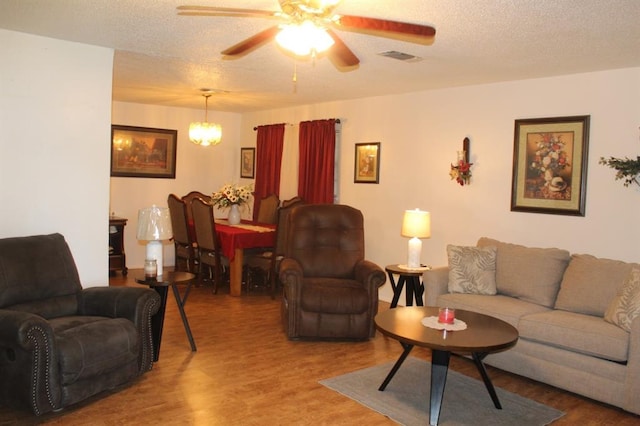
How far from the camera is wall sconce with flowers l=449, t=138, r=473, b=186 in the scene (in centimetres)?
525

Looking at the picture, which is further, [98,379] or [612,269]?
[612,269]

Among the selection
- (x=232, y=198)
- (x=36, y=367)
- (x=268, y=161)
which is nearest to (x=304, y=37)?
(x=36, y=367)

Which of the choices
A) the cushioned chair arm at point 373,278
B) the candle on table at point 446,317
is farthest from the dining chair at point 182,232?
the candle on table at point 446,317

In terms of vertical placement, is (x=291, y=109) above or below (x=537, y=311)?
above

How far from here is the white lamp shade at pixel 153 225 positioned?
405cm

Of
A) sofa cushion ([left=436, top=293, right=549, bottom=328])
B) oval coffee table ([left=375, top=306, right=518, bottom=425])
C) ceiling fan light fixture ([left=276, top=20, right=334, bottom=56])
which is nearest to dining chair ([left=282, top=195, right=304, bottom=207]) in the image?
sofa cushion ([left=436, top=293, right=549, bottom=328])

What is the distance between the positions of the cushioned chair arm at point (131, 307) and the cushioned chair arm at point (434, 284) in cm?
217

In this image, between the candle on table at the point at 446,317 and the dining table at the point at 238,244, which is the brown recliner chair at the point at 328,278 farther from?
the candle on table at the point at 446,317

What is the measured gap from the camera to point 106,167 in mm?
4340

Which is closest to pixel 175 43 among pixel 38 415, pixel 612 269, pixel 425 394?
pixel 38 415

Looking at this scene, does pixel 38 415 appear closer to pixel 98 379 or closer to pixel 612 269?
pixel 98 379

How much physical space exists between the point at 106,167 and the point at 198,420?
222 cm

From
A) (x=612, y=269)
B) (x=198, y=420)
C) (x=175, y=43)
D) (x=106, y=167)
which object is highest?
(x=175, y=43)

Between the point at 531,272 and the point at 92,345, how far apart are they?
126 inches
